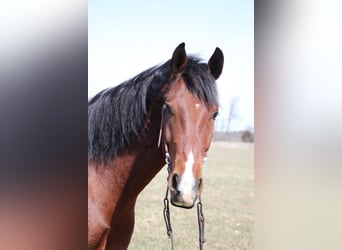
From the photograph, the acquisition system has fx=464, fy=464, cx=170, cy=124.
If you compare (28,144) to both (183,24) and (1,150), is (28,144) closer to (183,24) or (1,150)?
(1,150)

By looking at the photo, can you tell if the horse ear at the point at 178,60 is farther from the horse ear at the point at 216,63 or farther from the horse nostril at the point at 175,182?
the horse nostril at the point at 175,182

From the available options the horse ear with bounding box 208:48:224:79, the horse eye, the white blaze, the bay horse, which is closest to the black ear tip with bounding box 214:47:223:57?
the horse ear with bounding box 208:48:224:79

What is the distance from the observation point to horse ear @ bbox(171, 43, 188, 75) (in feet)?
7.09

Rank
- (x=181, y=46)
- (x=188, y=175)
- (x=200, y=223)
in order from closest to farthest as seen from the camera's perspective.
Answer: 1. (x=188, y=175)
2. (x=181, y=46)
3. (x=200, y=223)

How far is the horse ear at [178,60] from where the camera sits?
85.1 inches

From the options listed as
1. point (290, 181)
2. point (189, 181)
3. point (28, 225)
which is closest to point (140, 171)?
point (189, 181)

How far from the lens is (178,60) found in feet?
7.15

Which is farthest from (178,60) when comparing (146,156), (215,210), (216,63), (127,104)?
(215,210)

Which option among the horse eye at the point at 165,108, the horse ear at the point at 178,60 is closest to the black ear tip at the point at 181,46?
the horse ear at the point at 178,60

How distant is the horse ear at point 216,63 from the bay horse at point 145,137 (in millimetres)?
36

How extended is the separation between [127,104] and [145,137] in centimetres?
17

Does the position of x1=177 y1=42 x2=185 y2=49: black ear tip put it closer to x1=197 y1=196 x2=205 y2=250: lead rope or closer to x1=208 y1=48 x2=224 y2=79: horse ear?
x1=208 y1=48 x2=224 y2=79: horse ear

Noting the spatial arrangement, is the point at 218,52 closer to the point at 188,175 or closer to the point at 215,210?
the point at 188,175

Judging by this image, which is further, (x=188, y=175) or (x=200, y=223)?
(x=200, y=223)
